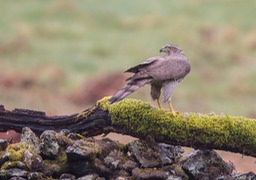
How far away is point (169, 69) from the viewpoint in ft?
37.9

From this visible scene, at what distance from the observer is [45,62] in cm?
3259

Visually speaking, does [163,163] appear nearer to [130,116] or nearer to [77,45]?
[130,116]

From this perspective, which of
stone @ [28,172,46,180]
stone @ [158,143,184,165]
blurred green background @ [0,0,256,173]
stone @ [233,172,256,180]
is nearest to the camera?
stone @ [28,172,46,180]

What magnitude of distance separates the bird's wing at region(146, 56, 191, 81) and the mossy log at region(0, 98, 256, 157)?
45cm

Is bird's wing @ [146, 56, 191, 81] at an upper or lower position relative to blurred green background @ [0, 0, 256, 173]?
lower

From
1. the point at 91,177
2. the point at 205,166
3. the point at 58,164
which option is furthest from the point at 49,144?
the point at 205,166

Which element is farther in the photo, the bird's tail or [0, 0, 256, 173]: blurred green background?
[0, 0, 256, 173]: blurred green background

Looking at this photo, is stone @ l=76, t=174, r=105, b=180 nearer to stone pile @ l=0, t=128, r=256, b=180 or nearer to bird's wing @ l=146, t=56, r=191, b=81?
stone pile @ l=0, t=128, r=256, b=180

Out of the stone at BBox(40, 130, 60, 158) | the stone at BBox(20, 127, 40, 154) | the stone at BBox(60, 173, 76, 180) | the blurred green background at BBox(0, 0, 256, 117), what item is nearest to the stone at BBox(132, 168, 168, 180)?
the stone at BBox(60, 173, 76, 180)

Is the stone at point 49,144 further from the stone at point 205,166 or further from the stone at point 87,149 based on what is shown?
the stone at point 205,166

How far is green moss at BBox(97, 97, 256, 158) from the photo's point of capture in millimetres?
11031

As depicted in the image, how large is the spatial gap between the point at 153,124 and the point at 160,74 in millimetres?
670

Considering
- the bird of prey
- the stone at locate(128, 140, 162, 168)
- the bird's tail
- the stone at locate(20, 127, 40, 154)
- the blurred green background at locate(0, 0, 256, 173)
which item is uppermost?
the blurred green background at locate(0, 0, 256, 173)

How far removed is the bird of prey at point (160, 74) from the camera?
11.1 metres
